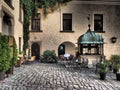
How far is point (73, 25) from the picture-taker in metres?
28.7

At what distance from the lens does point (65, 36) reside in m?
28.7

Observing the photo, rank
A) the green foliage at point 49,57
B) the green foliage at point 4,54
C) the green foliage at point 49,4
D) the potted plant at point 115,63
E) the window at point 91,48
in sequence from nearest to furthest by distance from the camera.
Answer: the green foliage at point 4,54
the potted plant at point 115,63
the window at point 91,48
the green foliage at point 49,57
the green foliage at point 49,4

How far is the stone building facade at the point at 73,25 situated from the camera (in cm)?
2848

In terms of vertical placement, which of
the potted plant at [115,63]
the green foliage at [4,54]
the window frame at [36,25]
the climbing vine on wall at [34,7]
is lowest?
the potted plant at [115,63]

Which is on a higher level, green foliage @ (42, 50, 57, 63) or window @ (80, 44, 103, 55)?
window @ (80, 44, 103, 55)

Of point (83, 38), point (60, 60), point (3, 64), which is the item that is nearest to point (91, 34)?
point (83, 38)

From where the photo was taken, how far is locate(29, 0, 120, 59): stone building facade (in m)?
28.5

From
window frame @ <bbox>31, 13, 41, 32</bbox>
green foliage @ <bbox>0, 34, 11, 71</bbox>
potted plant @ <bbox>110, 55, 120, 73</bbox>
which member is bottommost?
potted plant @ <bbox>110, 55, 120, 73</bbox>

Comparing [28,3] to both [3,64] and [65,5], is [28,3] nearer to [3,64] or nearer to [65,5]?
[65,5]

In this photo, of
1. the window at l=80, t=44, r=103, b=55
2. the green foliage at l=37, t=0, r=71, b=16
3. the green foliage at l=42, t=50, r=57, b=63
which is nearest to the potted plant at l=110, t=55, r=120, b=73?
the window at l=80, t=44, r=103, b=55

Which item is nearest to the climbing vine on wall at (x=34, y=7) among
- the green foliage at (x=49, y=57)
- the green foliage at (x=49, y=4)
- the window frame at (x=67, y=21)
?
the green foliage at (x=49, y=4)

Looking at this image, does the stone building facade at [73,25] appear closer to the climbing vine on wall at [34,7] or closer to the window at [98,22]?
the window at [98,22]

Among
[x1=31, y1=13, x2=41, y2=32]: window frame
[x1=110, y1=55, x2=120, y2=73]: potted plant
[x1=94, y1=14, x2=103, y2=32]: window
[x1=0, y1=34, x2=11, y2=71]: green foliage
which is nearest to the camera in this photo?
[x1=0, y1=34, x2=11, y2=71]: green foliage

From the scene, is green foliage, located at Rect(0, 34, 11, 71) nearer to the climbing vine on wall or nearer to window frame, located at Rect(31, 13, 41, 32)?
the climbing vine on wall
